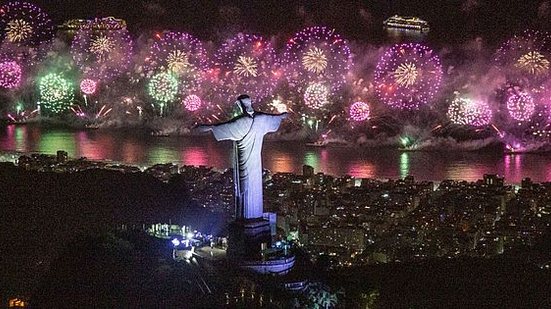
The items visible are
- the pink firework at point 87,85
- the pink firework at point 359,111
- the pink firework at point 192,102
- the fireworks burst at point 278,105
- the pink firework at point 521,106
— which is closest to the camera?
the pink firework at point 521,106

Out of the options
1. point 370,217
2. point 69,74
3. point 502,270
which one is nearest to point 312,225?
point 370,217

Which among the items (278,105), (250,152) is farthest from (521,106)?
(250,152)

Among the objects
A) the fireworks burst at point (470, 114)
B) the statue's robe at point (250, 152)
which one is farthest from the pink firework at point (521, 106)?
the statue's robe at point (250, 152)

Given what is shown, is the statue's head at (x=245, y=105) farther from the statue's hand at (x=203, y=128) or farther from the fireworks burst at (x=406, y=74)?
the fireworks burst at (x=406, y=74)

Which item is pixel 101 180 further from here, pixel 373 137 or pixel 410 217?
pixel 373 137

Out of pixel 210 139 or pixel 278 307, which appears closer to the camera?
pixel 278 307

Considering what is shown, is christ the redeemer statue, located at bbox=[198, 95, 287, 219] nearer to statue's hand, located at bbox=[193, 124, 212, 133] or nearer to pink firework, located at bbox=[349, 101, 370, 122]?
statue's hand, located at bbox=[193, 124, 212, 133]

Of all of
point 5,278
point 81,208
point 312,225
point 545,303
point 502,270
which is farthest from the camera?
Answer: point 81,208
